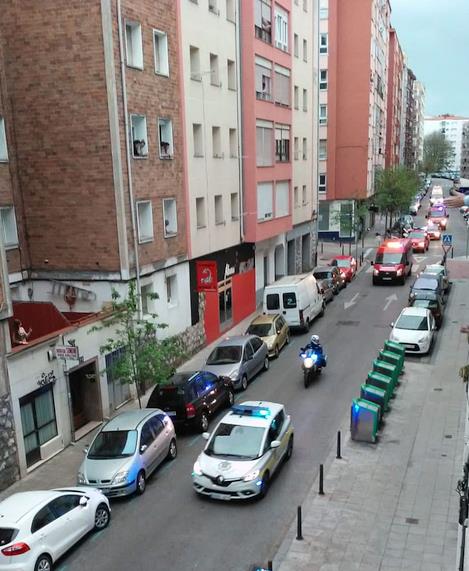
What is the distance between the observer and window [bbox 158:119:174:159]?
21.8m

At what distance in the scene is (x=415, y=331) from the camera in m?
23.2

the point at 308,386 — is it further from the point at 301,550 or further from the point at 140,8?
the point at 140,8

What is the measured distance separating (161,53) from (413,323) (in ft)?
46.3

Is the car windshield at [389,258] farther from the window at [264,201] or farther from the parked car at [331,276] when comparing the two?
the window at [264,201]

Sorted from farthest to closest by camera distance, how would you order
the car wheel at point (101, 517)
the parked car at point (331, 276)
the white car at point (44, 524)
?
the parked car at point (331, 276) < the car wheel at point (101, 517) < the white car at point (44, 524)

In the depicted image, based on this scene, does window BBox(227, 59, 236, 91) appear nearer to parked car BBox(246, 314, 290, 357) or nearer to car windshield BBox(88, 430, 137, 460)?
parked car BBox(246, 314, 290, 357)

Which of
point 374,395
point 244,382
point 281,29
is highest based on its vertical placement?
point 281,29

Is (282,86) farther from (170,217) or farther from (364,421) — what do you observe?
(364,421)

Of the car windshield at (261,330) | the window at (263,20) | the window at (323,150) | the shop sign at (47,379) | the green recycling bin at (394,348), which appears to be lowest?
the car windshield at (261,330)

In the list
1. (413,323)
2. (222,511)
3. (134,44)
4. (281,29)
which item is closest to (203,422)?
(222,511)

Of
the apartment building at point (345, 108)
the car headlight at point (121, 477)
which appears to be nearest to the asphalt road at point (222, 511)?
the car headlight at point (121, 477)

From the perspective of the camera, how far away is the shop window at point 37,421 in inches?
599

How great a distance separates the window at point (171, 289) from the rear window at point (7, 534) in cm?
1345

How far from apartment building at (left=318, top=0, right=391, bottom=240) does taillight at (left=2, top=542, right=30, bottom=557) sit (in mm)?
46800
